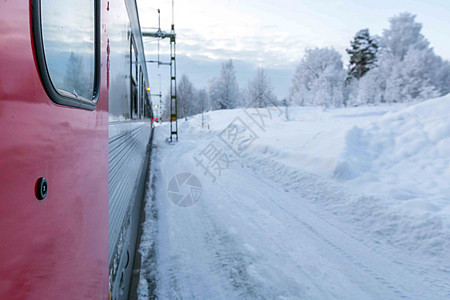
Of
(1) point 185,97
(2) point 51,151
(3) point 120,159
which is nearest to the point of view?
(2) point 51,151

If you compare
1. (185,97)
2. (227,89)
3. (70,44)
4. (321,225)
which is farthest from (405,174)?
(185,97)

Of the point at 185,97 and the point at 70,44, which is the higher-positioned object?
the point at 185,97

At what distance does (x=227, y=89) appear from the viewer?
56.8 m

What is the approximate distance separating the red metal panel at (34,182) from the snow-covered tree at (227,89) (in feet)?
185

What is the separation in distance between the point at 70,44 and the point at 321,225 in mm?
4524

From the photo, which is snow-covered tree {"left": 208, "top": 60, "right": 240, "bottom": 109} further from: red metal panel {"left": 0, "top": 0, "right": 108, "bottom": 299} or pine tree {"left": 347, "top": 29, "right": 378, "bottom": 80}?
red metal panel {"left": 0, "top": 0, "right": 108, "bottom": 299}

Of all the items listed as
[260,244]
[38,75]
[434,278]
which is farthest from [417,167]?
[38,75]

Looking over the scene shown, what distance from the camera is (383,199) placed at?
5480mm

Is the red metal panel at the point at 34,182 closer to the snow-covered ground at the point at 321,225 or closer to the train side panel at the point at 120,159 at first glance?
the train side panel at the point at 120,159

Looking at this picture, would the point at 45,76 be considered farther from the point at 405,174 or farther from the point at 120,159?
the point at 405,174

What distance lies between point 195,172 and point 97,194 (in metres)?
7.65

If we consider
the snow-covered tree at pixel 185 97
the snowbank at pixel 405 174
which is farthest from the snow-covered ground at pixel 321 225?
the snow-covered tree at pixel 185 97

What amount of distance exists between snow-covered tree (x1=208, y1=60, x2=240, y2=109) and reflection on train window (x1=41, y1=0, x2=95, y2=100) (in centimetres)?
5601

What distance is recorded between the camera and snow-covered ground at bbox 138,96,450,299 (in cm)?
338
